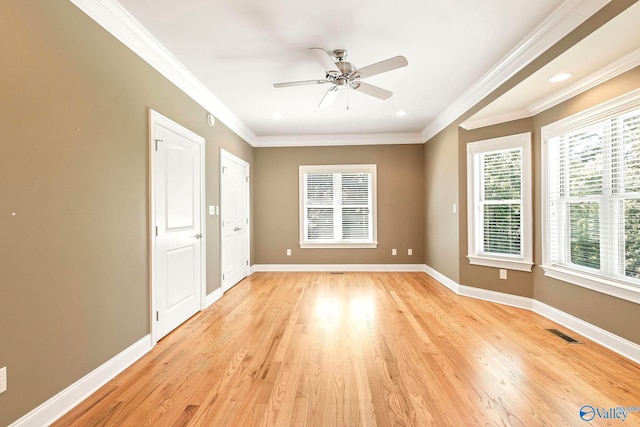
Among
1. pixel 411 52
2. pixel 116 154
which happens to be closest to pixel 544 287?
pixel 411 52

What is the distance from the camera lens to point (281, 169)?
5910 mm

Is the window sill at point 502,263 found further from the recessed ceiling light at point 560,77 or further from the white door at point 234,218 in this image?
the white door at point 234,218

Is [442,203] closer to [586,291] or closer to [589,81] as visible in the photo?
[586,291]

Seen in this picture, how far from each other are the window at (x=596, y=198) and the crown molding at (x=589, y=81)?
0.22 metres

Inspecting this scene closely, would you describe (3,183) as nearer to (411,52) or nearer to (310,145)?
(411,52)

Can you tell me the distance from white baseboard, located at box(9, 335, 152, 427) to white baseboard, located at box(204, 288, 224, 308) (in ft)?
3.93

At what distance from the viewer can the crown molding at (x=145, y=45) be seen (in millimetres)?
2031

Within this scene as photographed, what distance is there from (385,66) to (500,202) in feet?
8.24

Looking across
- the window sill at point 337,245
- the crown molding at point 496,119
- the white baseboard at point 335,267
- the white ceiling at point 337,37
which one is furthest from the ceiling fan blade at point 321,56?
the white baseboard at point 335,267

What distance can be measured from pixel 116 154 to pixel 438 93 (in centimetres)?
363

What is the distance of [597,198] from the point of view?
8.98ft

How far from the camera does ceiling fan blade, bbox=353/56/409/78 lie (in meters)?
2.36

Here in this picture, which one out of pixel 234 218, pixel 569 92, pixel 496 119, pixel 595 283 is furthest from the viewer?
pixel 234 218

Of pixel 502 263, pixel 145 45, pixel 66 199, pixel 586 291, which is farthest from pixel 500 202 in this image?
pixel 66 199
